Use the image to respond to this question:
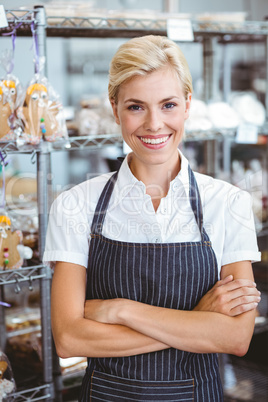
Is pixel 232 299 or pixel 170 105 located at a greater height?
pixel 170 105

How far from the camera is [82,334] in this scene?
51.2 inches

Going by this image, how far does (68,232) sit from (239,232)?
1.55 feet

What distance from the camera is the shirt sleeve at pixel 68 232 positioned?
4.60 ft

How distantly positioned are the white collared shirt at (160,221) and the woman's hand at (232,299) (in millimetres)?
80

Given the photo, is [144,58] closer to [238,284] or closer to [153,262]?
[153,262]

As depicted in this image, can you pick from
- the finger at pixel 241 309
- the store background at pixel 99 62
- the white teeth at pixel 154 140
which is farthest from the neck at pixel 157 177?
the store background at pixel 99 62

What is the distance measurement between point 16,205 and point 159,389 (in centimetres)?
107

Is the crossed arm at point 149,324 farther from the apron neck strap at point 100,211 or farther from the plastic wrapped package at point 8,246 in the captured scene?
the plastic wrapped package at point 8,246

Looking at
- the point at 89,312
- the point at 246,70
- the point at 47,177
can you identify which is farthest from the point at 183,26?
the point at 246,70

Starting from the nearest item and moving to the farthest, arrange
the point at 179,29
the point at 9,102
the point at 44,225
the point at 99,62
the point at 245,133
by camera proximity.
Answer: the point at 9,102
the point at 44,225
the point at 179,29
the point at 245,133
the point at 99,62

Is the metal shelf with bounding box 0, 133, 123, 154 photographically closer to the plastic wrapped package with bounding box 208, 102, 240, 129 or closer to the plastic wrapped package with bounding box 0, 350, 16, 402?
the plastic wrapped package with bounding box 208, 102, 240, 129

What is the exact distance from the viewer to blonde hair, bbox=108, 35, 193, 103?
133cm

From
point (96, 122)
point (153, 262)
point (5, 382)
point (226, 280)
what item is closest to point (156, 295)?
point (153, 262)

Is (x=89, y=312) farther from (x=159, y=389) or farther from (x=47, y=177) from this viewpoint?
(x=47, y=177)
